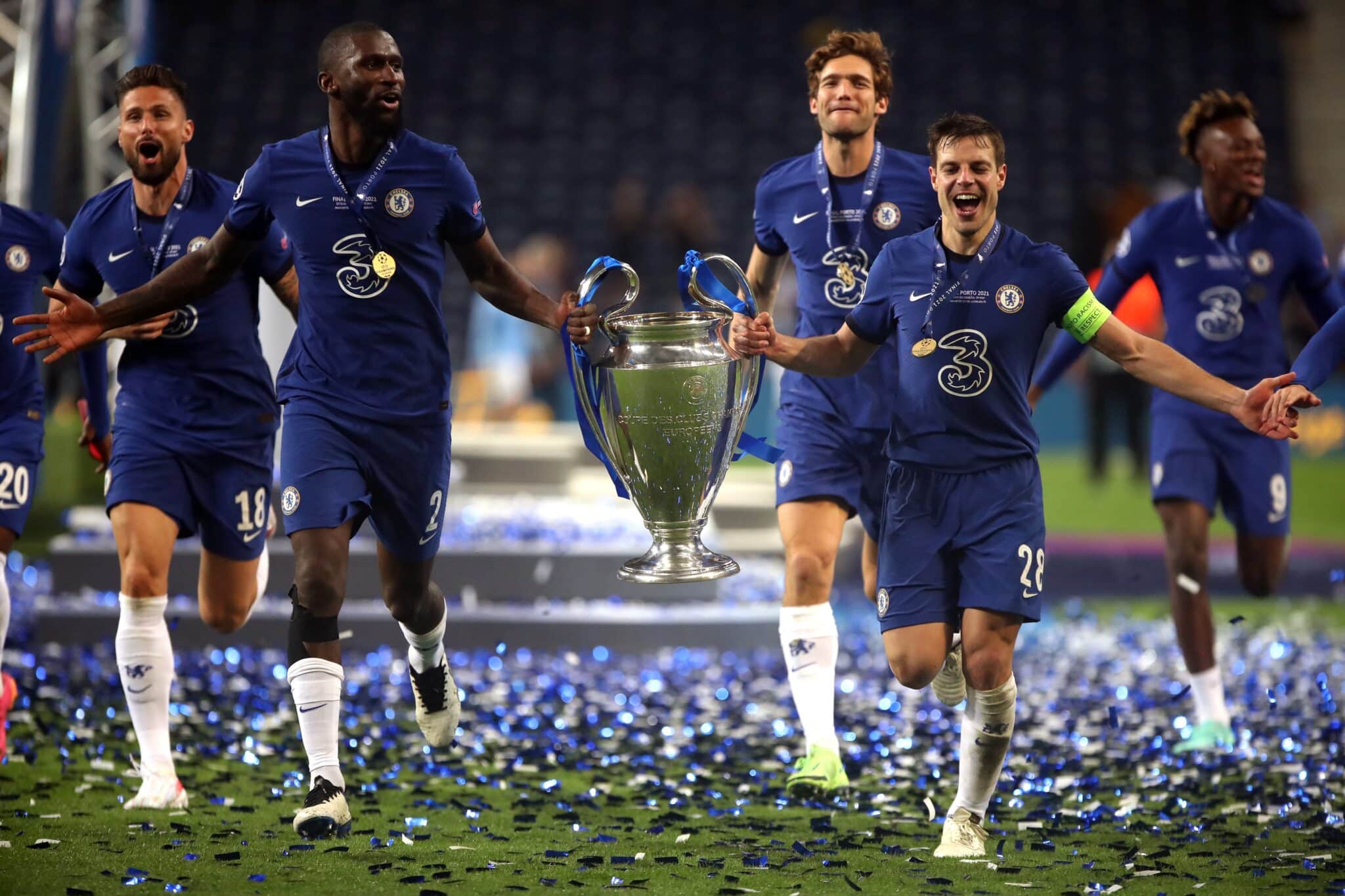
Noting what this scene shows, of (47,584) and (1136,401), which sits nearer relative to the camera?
(47,584)

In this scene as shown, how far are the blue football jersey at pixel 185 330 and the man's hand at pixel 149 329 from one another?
0.12 ft

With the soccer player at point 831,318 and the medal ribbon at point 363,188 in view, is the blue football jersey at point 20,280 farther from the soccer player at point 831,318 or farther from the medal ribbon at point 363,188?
the soccer player at point 831,318

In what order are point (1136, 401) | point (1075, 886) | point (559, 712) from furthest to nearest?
point (1136, 401), point (559, 712), point (1075, 886)

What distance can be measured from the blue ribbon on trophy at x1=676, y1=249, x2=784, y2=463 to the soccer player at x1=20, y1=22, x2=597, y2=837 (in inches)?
12.1

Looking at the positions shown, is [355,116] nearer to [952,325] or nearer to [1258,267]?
[952,325]

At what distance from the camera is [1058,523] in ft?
42.2

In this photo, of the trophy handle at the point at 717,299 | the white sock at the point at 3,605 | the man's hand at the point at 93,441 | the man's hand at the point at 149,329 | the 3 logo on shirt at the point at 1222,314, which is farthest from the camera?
the 3 logo on shirt at the point at 1222,314

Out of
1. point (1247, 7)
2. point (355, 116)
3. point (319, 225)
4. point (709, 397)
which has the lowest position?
point (709, 397)

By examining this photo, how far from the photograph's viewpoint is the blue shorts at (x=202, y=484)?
4781mm

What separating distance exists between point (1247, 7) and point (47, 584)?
18.4 m

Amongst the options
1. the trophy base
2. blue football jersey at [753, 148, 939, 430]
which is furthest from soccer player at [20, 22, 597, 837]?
blue football jersey at [753, 148, 939, 430]

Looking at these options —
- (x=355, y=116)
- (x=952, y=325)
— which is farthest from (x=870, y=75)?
(x=355, y=116)

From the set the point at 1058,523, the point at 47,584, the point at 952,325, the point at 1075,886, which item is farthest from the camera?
the point at 1058,523

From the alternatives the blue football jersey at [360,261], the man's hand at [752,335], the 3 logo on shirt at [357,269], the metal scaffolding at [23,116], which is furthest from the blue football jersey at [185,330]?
the metal scaffolding at [23,116]
